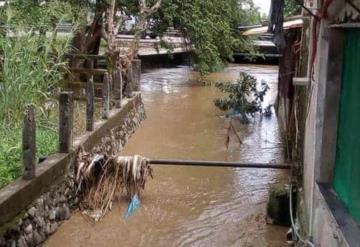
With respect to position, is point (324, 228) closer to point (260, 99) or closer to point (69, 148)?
point (69, 148)

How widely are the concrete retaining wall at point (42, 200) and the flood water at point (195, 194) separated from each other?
9.5 inches

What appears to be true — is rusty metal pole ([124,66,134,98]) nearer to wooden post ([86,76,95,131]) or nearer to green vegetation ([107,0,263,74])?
green vegetation ([107,0,263,74])

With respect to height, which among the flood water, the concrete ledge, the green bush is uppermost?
the green bush

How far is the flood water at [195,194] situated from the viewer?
6.14 m

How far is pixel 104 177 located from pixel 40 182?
134 centimetres

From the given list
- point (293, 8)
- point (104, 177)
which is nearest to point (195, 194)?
point (104, 177)

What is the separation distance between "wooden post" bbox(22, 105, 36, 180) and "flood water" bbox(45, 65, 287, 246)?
3.10ft

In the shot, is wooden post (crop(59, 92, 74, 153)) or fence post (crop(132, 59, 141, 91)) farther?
fence post (crop(132, 59, 141, 91))

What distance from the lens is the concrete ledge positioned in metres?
4.81

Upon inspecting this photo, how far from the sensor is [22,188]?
5.10 m

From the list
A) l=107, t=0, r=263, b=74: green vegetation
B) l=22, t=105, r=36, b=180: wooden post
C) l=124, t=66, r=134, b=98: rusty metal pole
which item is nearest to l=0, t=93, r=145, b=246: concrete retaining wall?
l=22, t=105, r=36, b=180: wooden post

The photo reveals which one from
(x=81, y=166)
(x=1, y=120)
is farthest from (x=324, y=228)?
(x=1, y=120)

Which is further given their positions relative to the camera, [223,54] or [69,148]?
[223,54]

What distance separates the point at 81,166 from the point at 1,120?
1.14 metres
